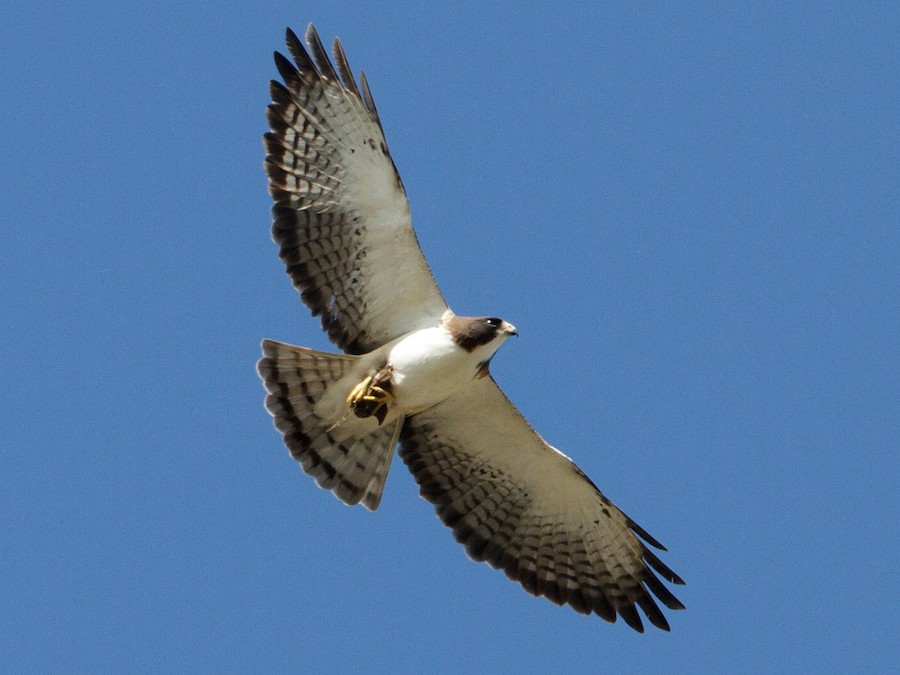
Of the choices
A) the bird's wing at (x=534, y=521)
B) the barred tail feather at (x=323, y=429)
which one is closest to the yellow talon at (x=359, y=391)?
the barred tail feather at (x=323, y=429)

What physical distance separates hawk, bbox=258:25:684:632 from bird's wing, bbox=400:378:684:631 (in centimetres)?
1

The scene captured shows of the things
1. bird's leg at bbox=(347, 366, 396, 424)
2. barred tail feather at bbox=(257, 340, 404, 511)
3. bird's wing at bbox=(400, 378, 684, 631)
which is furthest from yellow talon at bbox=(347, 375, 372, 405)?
bird's wing at bbox=(400, 378, 684, 631)

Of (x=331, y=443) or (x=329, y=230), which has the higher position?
(x=329, y=230)

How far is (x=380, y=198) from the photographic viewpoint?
11.4 meters

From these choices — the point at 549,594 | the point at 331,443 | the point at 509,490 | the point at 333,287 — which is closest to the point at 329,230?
the point at 333,287

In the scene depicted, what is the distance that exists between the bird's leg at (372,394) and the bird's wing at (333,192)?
18.9 inches

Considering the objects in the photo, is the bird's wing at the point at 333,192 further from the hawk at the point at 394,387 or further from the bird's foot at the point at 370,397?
the bird's foot at the point at 370,397

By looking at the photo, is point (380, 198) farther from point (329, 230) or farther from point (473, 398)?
A: point (473, 398)

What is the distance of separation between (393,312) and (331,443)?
3.57ft

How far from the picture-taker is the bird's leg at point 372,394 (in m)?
11.4

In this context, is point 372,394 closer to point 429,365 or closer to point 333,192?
point 429,365

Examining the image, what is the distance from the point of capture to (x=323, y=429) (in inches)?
458

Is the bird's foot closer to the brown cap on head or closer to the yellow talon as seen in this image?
the yellow talon

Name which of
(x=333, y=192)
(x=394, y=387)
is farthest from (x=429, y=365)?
(x=333, y=192)
